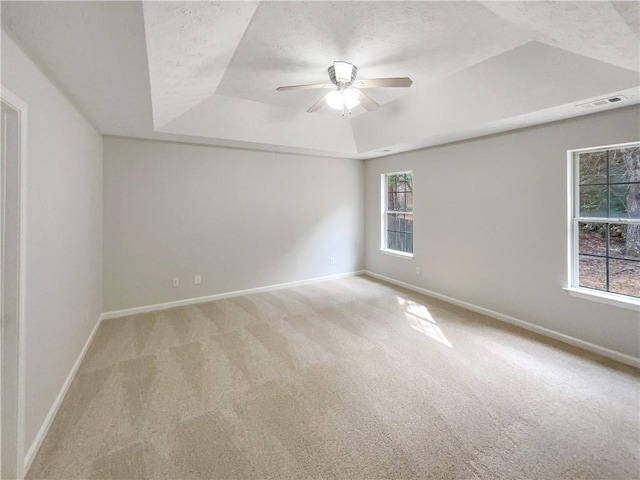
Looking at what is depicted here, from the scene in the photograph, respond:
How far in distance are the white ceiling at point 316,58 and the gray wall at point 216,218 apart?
56cm

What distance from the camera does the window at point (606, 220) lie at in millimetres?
2723

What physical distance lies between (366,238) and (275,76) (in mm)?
3938

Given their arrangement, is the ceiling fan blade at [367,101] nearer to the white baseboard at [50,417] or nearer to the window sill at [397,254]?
the window sill at [397,254]

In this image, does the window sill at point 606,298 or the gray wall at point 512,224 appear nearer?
the window sill at point 606,298

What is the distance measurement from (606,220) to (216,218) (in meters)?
4.83

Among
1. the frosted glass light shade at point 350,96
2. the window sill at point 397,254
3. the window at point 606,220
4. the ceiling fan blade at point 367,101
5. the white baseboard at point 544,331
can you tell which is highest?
the frosted glass light shade at point 350,96

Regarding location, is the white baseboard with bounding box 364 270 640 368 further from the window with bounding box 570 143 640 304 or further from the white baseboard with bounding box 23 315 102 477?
the white baseboard with bounding box 23 315 102 477

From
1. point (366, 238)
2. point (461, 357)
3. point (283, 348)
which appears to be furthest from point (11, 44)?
point (366, 238)

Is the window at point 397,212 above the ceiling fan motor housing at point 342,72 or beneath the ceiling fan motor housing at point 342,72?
beneath

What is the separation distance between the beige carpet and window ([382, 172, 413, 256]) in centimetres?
218

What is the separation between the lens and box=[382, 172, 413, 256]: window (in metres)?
5.21

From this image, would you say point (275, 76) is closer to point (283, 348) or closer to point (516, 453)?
point (283, 348)

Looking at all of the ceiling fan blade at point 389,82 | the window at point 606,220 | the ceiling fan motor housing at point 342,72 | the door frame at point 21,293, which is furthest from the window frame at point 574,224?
the door frame at point 21,293

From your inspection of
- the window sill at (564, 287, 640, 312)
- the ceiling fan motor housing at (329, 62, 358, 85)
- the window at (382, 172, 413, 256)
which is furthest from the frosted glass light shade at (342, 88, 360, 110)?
the window sill at (564, 287, 640, 312)
